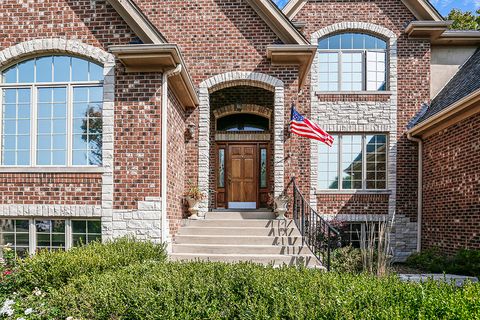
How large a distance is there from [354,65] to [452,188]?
483 cm

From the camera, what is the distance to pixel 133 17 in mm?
7719

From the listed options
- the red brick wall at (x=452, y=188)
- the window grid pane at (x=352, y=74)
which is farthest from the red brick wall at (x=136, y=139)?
the red brick wall at (x=452, y=188)

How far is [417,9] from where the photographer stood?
12508mm

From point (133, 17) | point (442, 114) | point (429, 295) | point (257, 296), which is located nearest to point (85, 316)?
point (257, 296)

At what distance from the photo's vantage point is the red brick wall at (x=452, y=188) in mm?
9359

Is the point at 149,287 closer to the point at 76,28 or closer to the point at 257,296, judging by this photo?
the point at 257,296

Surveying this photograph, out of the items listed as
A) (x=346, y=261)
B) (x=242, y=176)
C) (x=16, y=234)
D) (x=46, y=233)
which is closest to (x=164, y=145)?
(x=46, y=233)

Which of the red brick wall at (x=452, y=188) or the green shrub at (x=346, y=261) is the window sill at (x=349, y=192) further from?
the green shrub at (x=346, y=261)

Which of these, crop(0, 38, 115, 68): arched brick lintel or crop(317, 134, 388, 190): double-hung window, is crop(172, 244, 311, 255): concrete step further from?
crop(317, 134, 388, 190): double-hung window

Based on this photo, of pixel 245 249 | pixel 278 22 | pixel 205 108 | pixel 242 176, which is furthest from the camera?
pixel 242 176

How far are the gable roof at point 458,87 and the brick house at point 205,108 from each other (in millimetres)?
373

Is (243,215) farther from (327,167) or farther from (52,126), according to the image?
(52,126)

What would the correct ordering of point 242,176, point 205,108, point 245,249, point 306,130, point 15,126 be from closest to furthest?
point 15,126 → point 245,249 → point 306,130 → point 205,108 → point 242,176

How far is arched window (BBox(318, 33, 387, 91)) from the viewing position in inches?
501
